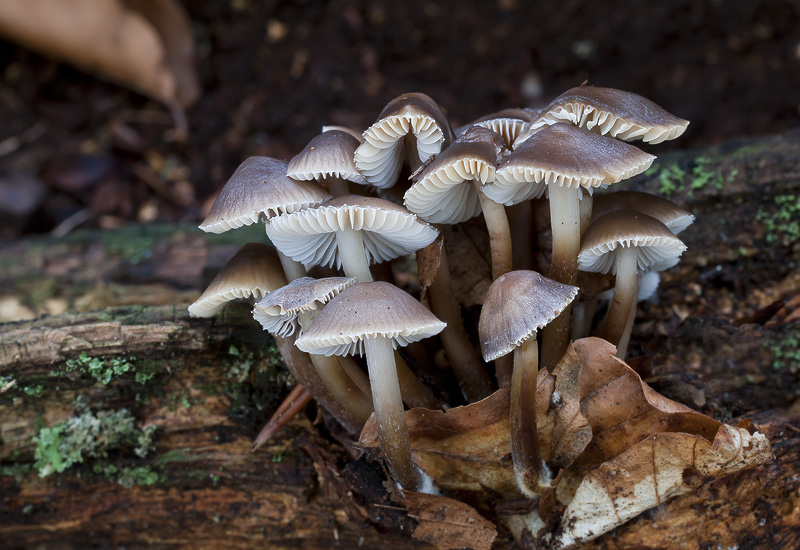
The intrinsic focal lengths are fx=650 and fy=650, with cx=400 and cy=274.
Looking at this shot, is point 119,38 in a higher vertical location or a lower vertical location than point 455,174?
higher

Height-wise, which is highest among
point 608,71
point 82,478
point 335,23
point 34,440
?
point 335,23

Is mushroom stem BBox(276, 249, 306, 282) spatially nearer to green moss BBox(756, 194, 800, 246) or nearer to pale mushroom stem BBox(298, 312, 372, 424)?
pale mushroom stem BBox(298, 312, 372, 424)

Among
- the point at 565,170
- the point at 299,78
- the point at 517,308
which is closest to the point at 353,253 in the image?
the point at 517,308

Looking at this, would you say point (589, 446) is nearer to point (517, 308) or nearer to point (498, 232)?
point (517, 308)

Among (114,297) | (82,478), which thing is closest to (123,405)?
(82,478)

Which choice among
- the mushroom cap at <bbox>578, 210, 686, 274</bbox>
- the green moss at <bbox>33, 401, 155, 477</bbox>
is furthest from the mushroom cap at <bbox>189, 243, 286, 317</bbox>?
the mushroom cap at <bbox>578, 210, 686, 274</bbox>

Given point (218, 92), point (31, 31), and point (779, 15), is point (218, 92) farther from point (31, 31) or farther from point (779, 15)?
point (779, 15)
